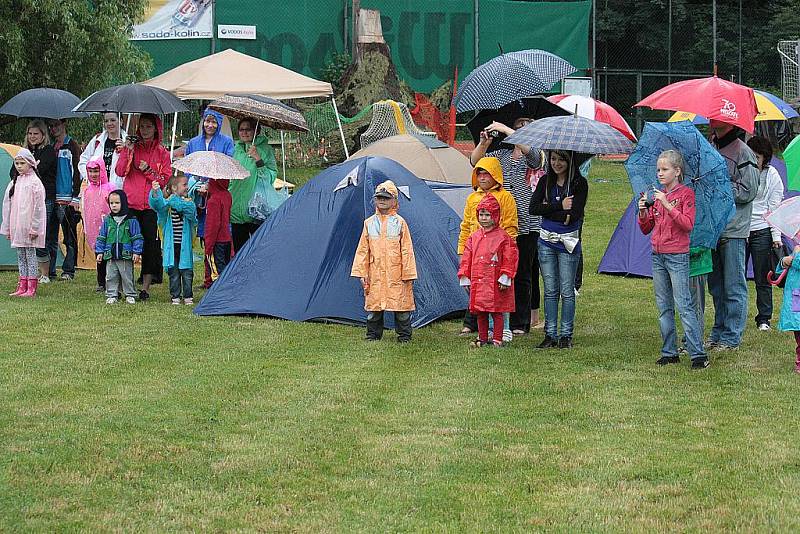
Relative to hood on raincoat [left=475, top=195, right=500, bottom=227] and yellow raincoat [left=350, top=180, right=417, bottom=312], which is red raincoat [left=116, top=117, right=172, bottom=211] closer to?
yellow raincoat [left=350, top=180, right=417, bottom=312]

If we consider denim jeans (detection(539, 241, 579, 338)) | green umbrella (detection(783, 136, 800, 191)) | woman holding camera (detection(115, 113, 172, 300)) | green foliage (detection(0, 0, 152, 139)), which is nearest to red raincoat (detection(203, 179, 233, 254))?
woman holding camera (detection(115, 113, 172, 300))

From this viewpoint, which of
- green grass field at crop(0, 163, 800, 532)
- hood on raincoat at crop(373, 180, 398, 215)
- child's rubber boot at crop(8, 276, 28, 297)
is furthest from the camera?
child's rubber boot at crop(8, 276, 28, 297)

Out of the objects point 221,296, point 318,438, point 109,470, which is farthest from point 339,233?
point 109,470

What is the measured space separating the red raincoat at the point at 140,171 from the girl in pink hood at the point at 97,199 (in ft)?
2.47

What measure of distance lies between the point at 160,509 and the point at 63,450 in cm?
107

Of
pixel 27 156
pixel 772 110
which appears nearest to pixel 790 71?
pixel 772 110

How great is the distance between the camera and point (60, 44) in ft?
56.7

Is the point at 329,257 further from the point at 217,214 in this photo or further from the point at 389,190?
the point at 217,214

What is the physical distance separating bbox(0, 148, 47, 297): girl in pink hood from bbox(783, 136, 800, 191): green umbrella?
6.68 meters

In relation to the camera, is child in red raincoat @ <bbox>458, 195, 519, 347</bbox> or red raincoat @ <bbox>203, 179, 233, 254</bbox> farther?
red raincoat @ <bbox>203, 179, 233, 254</bbox>

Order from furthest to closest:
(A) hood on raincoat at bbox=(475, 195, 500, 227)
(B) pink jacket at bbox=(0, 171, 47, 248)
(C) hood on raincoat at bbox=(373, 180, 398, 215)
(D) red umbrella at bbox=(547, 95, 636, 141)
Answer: (D) red umbrella at bbox=(547, 95, 636, 141), (B) pink jacket at bbox=(0, 171, 47, 248), (C) hood on raincoat at bbox=(373, 180, 398, 215), (A) hood on raincoat at bbox=(475, 195, 500, 227)

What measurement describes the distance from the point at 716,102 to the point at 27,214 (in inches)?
253

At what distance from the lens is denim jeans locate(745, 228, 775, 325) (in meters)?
9.97

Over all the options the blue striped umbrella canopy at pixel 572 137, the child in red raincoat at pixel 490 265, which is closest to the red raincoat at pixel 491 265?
the child in red raincoat at pixel 490 265
